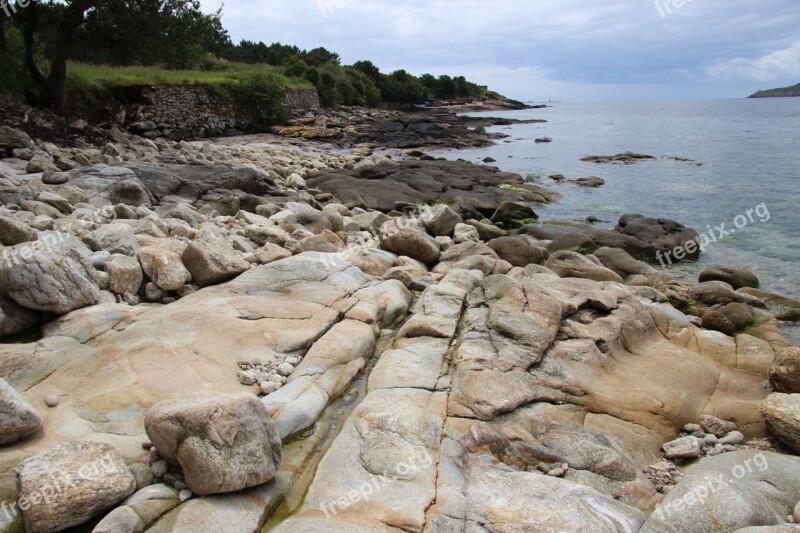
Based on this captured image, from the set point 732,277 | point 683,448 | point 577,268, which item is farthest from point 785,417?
point 732,277

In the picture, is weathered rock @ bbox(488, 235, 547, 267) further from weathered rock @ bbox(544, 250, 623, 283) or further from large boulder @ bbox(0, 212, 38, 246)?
large boulder @ bbox(0, 212, 38, 246)

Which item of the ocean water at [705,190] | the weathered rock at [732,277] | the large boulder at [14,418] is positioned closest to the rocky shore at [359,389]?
the large boulder at [14,418]

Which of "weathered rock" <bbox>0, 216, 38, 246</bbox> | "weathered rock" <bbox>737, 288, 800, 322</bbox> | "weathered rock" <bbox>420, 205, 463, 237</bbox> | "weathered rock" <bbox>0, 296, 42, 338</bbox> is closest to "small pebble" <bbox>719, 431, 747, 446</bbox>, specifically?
"weathered rock" <bbox>737, 288, 800, 322</bbox>

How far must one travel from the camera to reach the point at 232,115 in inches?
1592

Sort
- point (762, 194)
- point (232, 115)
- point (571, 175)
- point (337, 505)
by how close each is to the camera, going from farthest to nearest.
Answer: point (232, 115) → point (571, 175) → point (762, 194) → point (337, 505)

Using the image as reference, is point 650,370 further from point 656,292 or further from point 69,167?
point 69,167

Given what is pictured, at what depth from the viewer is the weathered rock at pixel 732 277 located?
12234mm

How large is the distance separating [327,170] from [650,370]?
20506mm

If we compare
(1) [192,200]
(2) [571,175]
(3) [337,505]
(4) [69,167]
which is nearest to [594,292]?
(3) [337,505]

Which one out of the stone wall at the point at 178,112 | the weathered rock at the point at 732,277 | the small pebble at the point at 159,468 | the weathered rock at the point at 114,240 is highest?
the stone wall at the point at 178,112

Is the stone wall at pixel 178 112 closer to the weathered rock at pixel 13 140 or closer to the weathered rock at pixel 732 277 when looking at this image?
the weathered rock at pixel 13 140

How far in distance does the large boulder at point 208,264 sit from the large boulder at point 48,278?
4.69 feet

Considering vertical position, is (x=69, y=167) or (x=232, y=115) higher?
(x=232, y=115)

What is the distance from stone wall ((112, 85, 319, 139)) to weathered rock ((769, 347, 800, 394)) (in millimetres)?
32124
